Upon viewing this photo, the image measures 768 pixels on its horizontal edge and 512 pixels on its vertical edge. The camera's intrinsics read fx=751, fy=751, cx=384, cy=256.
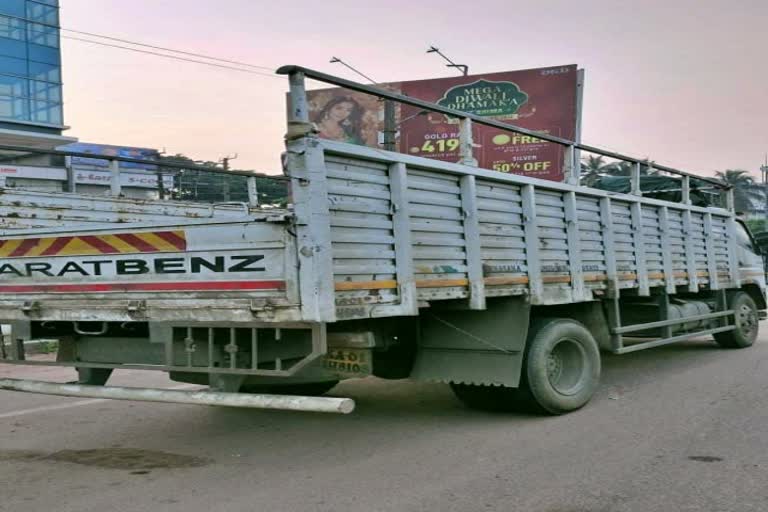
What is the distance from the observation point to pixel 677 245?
866 centimetres

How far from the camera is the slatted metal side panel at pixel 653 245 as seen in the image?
7926 millimetres

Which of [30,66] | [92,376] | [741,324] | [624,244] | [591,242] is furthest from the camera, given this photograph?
[30,66]

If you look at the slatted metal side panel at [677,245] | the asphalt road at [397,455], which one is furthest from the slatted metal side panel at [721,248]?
the asphalt road at [397,455]

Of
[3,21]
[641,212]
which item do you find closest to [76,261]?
[641,212]

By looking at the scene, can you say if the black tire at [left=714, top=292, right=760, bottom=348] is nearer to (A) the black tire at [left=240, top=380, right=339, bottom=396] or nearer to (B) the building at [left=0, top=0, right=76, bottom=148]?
(A) the black tire at [left=240, top=380, right=339, bottom=396]

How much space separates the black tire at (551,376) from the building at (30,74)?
35.2 m

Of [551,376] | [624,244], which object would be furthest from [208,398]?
[624,244]

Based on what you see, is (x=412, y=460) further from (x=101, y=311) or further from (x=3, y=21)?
(x=3, y=21)

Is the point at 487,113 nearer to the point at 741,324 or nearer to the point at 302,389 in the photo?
the point at 741,324

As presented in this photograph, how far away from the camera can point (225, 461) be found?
16.8 ft

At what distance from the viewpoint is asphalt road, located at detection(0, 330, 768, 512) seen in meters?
4.21

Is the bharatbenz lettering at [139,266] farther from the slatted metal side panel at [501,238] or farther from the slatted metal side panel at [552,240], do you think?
the slatted metal side panel at [552,240]

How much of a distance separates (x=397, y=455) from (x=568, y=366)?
2.19 metres

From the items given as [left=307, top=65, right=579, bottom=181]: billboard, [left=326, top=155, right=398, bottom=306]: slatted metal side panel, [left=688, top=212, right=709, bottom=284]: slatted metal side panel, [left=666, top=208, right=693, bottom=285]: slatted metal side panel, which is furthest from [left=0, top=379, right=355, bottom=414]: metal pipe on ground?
[left=307, top=65, right=579, bottom=181]: billboard
